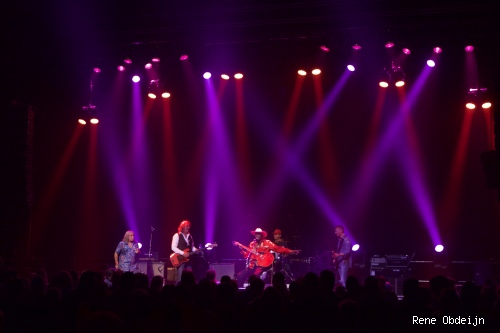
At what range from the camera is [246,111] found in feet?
52.2

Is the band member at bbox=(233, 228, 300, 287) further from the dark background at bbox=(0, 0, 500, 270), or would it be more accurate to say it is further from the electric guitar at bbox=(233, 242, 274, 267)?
the dark background at bbox=(0, 0, 500, 270)

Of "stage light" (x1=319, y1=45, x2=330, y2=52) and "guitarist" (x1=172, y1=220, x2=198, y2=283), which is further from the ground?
"stage light" (x1=319, y1=45, x2=330, y2=52)

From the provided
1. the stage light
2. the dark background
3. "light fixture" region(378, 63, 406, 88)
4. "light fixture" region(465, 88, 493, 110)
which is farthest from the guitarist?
"light fixture" region(465, 88, 493, 110)

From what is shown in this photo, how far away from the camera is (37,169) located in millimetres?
15070

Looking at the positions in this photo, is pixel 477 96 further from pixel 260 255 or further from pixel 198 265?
pixel 198 265

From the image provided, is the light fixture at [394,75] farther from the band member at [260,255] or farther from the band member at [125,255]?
the band member at [125,255]

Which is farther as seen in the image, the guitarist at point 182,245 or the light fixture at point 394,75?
the guitarist at point 182,245

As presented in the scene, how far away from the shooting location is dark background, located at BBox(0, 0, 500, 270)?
9.57 meters

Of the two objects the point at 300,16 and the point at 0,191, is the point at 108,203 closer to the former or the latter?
the point at 0,191

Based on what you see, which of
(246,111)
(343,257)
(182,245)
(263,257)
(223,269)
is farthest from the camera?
(246,111)

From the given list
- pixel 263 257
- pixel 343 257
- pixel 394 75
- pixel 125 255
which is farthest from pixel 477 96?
pixel 125 255

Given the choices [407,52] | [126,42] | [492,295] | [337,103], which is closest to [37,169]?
[126,42]

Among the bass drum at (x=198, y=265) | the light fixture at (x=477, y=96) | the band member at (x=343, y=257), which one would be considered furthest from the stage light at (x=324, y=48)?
the bass drum at (x=198, y=265)

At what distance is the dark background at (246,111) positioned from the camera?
9.57 meters
